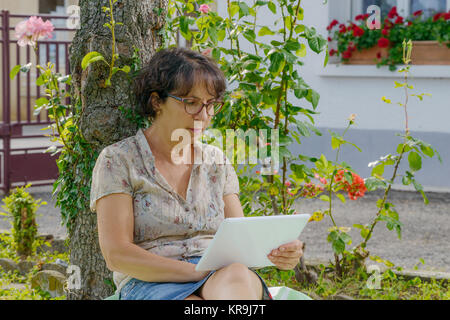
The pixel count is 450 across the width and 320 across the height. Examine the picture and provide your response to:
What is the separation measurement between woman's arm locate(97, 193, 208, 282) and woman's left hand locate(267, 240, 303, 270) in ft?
0.74

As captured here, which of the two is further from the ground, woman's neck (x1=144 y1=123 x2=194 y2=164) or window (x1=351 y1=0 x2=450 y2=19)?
window (x1=351 y1=0 x2=450 y2=19)

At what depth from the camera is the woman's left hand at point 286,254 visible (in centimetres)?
235

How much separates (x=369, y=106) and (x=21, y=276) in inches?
168

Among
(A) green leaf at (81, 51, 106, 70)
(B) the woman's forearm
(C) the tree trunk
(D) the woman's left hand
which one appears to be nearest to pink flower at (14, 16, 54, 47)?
(C) the tree trunk

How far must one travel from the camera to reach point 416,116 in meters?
7.27

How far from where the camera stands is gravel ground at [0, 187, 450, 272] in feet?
16.3

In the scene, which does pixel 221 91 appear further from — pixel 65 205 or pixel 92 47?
pixel 65 205

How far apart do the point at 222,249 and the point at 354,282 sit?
71.3 inches

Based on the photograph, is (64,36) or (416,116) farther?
(64,36)

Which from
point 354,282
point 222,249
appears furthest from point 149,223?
point 354,282

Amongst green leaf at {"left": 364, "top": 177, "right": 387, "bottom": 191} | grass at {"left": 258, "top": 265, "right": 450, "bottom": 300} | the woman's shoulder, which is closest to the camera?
the woman's shoulder

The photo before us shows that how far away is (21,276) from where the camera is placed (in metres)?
4.36

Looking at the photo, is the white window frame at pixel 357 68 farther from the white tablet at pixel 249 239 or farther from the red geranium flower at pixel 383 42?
the white tablet at pixel 249 239

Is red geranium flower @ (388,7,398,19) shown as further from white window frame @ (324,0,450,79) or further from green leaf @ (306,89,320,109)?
green leaf @ (306,89,320,109)
